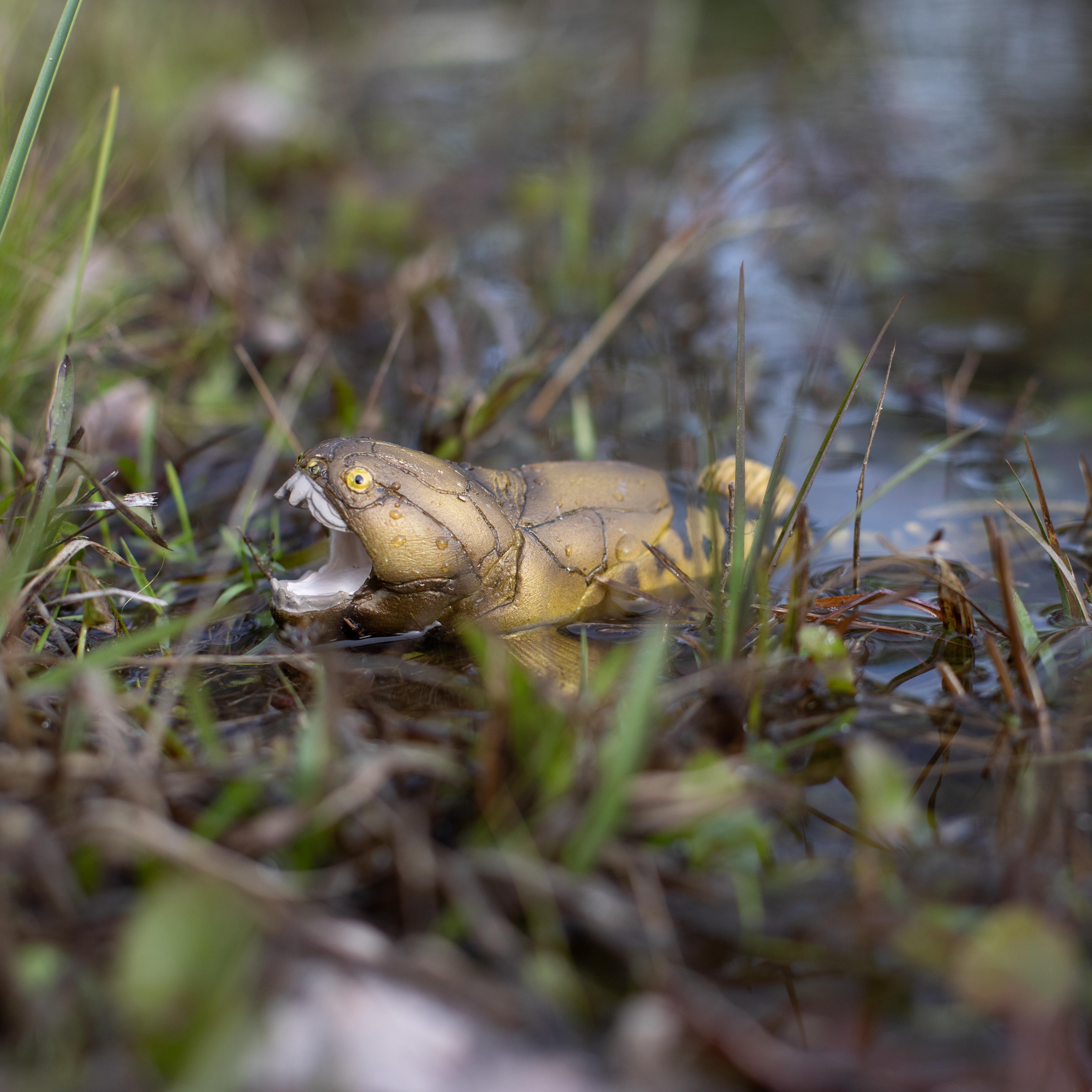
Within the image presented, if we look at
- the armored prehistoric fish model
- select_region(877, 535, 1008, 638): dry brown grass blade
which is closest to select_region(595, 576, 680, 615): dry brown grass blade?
the armored prehistoric fish model

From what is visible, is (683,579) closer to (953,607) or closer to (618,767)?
(953,607)

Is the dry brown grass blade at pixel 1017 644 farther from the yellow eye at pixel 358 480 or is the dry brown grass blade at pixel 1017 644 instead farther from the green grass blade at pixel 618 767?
the yellow eye at pixel 358 480

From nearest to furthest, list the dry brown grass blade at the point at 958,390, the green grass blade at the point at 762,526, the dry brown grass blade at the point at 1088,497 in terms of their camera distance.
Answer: the green grass blade at the point at 762,526 < the dry brown grass blade at the point at 1088,497 < the dry brown grass blade at the point at 958,390

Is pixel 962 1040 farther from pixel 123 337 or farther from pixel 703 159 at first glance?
pixel 703 159

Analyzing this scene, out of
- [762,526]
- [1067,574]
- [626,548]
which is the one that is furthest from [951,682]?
[626,548]

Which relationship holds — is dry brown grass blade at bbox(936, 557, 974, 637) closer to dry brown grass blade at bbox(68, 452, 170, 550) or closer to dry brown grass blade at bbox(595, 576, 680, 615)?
dry brown grass blade at bbox(595, 576, 680, 615)

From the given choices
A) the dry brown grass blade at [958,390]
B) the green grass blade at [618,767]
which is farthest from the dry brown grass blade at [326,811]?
the dry brown grass blade at [958,390]
